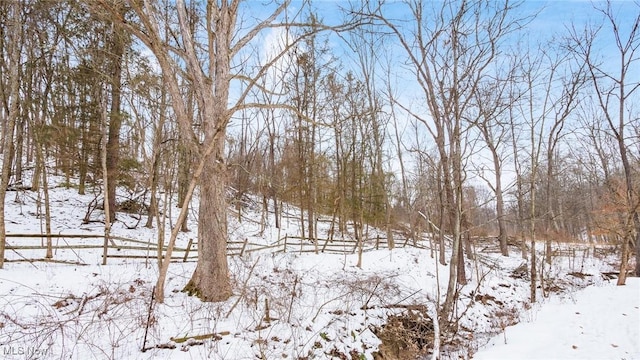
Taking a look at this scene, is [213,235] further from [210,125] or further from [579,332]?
[579,332]

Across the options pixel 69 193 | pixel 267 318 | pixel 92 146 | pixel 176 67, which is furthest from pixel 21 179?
pixel 267 318

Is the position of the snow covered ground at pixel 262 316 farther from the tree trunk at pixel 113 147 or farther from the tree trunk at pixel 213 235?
the tree trunk at pixel 113 147

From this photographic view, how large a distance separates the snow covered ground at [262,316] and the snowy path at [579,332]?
0.8 inches

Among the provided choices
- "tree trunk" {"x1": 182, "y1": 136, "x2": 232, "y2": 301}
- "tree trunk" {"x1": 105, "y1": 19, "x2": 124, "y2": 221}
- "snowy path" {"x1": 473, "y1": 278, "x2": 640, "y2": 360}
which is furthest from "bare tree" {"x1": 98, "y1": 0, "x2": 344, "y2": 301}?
"tree trunk" {"x1": 105, "y1": 19, "x2": 124, "y2": 221}

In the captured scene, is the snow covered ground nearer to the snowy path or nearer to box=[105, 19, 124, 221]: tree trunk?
the snowy path

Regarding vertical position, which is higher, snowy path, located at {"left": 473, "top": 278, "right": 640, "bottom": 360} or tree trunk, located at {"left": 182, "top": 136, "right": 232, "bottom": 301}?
tree trunk, located at {"left": 182, "top": 136, "right": 232, "bottom": 301}

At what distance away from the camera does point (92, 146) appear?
573 inches

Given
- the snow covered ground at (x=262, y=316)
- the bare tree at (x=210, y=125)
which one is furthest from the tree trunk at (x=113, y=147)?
the bare tree at (x=210, y=125)

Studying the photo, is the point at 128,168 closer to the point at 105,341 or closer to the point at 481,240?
the point at 105,341

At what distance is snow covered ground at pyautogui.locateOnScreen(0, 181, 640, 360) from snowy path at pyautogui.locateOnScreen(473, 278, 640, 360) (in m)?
0.02

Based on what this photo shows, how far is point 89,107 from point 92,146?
173 cm

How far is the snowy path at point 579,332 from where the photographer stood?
530 cm

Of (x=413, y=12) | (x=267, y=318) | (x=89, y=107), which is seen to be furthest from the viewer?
(x=89, y=107)

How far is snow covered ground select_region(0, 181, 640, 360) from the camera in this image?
16.2 feet
